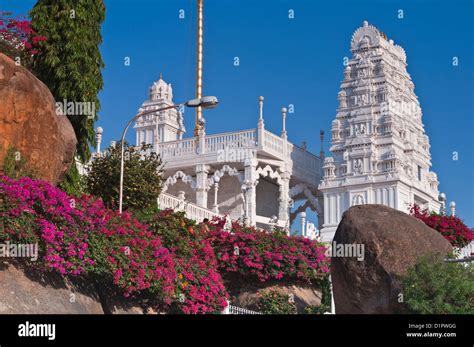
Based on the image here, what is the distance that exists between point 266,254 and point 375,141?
23513mm

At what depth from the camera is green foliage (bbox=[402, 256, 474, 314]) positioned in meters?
22.4

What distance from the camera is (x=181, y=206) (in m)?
39.8

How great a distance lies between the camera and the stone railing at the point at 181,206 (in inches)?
1523

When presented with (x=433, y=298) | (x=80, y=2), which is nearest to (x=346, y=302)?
(x=433, y=298)

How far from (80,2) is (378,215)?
40.1ft

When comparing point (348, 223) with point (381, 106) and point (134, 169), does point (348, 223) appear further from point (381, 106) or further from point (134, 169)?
point (381, 106)

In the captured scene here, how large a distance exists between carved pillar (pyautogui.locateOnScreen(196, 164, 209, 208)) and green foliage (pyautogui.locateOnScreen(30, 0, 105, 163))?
21.6 meters

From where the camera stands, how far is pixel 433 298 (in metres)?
22.8

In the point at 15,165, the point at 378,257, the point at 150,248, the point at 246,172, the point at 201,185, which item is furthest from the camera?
the point at 201,185

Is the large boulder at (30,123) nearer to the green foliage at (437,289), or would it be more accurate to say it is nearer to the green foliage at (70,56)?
the green foliage at (70,56)

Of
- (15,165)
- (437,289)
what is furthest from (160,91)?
(437,289)

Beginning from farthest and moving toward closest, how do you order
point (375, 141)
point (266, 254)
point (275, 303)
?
point (375, 141) → point (266, 254) → point (275, 303)

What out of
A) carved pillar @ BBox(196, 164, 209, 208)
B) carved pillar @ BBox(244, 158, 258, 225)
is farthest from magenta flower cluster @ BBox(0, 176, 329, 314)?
carved pillar @ BBox(196, 164, 209, 208)

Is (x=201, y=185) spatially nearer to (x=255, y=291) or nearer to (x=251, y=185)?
(x=251, y=185)
